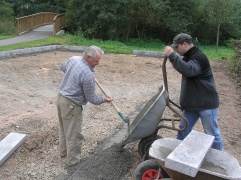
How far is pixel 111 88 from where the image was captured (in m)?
8.66

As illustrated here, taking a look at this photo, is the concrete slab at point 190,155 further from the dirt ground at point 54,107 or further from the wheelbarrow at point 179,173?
the dirt ground at point 54,107

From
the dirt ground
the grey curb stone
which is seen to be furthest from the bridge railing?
the dirt ground

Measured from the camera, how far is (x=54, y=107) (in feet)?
22.4

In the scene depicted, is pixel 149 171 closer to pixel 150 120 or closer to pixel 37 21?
pixel 150 120

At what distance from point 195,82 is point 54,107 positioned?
3.78 metres

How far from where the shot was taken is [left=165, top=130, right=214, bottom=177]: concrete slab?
2.78m

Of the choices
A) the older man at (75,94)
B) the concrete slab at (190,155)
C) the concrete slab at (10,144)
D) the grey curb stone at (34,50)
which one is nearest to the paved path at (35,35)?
the grey curb stone at (34,50)

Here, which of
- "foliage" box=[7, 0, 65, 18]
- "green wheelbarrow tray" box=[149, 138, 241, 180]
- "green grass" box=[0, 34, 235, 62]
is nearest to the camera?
"green wheelbarrow tray" box=[149, 138, 241, 180]

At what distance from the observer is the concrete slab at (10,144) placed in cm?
445

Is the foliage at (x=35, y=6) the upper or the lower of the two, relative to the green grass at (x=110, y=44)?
upper

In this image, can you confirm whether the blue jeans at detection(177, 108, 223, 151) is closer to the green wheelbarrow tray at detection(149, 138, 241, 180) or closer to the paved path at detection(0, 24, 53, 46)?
the green wheelbarrow tray at detection(149, 138, 241, 180)

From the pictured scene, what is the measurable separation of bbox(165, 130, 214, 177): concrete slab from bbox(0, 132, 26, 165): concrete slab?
2553mm

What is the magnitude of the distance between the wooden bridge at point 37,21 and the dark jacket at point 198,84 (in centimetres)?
1714

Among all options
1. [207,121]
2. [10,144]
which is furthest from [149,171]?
[10,144]
